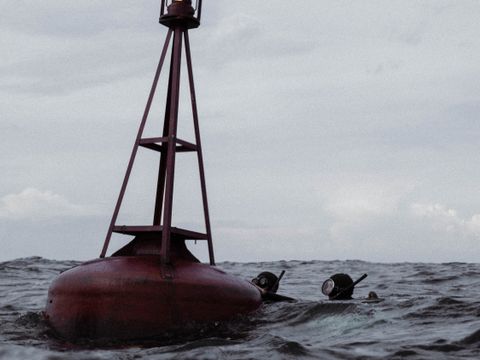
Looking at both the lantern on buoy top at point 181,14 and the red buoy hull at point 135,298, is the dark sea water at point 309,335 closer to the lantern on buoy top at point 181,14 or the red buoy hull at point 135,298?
the red buoy hull at point 135,298

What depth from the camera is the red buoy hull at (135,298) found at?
12.0 m

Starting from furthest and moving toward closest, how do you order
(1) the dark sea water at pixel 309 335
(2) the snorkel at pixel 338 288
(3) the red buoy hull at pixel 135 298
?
(2) the snorkel at pixel 338 288 < (3) the red buoy hull at pixel 135 298 < (1) the dark sea water at pixel 309 335

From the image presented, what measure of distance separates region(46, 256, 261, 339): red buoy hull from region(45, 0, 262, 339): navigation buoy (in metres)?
0.02

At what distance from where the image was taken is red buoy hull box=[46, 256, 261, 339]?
1198 centimetres

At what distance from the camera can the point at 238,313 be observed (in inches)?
514

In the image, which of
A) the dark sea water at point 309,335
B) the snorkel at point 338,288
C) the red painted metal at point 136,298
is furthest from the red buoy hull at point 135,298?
the snorkel at point 338,288

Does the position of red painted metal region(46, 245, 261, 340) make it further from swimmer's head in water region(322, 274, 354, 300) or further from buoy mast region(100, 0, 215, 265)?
swimmer's head in water region(322, 274, 354, 300)

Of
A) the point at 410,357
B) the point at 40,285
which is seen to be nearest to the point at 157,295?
the point at 410,357

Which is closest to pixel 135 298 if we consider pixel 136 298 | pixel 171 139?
pixel 136 298

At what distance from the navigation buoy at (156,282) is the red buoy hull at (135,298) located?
0.05ft

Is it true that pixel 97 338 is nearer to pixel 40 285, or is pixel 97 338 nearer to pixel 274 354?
pixel 274 354

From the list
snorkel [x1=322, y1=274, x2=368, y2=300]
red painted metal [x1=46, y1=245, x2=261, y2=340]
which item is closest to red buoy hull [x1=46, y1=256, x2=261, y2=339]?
red painted metal [x1=46, y1=245, x2=261, y2=340]

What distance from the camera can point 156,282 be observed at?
12.1 metres

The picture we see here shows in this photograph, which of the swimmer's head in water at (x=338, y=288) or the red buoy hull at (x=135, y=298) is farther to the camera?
the swimmer's head in water at (x=338, y=288)
